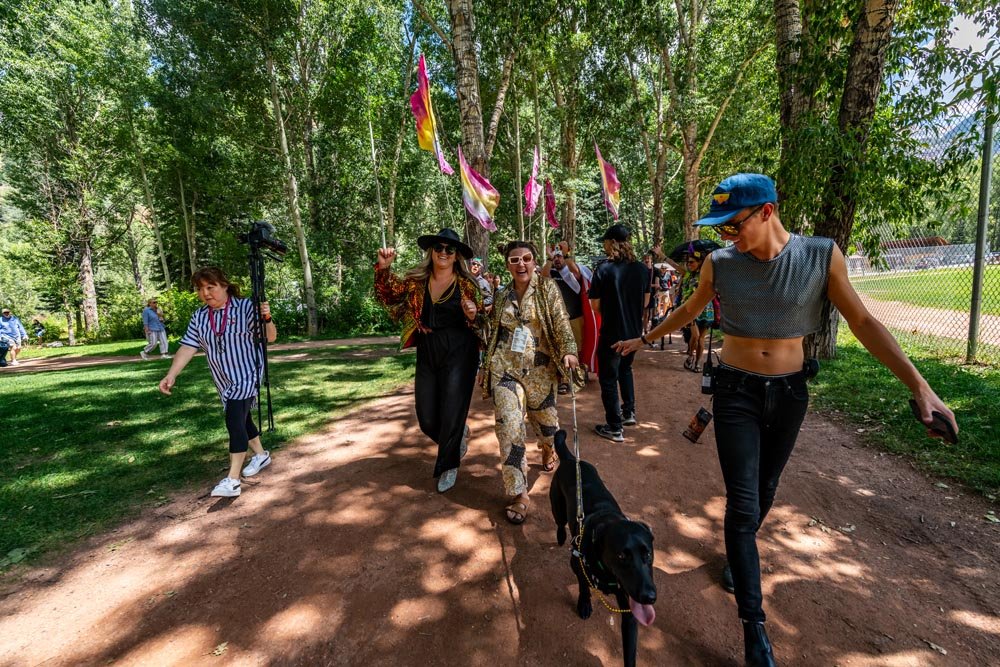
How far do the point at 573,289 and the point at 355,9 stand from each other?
700 inches

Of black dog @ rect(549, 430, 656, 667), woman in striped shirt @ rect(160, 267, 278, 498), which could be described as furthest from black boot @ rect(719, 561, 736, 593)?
woman in striped shirt @ rect(160, 267, 278, 498)

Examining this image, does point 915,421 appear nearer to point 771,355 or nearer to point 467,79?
point 771,355

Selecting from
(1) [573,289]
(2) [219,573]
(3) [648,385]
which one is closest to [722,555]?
(1) [573,289]

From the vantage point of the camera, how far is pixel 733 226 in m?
2.08

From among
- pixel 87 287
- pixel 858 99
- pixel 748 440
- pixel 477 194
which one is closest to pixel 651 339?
pixel 748 440

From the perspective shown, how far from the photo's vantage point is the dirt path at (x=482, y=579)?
2.21 m

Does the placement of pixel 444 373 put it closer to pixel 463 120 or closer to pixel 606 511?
pixel 606 511

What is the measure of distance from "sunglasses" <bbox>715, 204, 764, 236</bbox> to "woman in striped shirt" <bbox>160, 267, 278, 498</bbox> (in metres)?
3.72

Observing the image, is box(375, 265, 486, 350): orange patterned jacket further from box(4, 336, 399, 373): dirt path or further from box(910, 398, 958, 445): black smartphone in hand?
box(4, 336, 399, 373): dirt path

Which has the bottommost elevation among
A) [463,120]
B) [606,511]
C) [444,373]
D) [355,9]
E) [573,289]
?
[606,511]

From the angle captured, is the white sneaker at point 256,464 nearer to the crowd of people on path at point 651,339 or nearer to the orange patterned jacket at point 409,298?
the crowd of people on path at point 651,339

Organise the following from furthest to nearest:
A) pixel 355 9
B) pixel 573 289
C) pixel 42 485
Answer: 1. pixel 355 9
2. pixel 573 289
3. pixel 42 485

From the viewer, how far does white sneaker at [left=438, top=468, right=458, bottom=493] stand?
3.83 m

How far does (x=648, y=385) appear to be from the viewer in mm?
7000
